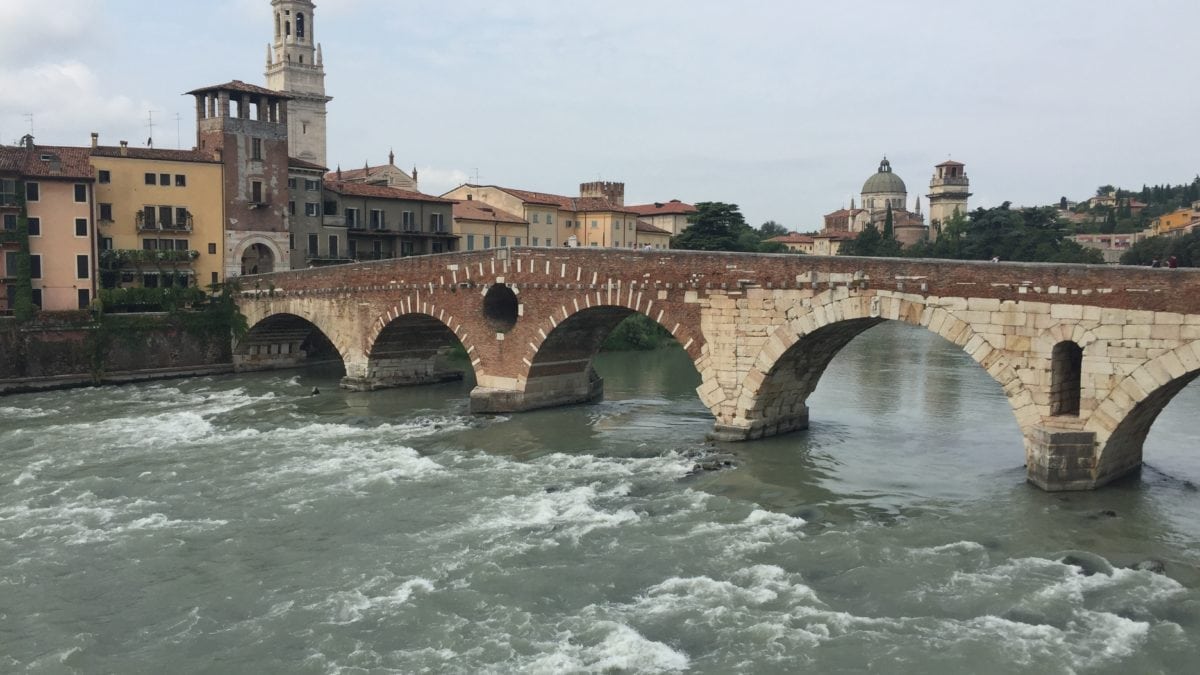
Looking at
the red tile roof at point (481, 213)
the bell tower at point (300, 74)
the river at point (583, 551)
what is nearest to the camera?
the river at point (583, 551)

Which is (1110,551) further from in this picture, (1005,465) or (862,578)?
(1005,465)

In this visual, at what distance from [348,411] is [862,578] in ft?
64.3

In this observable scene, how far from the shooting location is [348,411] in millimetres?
30688

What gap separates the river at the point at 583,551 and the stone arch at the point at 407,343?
5.81m

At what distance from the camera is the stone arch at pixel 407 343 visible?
32.3 meters

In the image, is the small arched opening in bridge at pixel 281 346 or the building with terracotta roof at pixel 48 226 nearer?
the building with terracotta roof at pixel 48 226

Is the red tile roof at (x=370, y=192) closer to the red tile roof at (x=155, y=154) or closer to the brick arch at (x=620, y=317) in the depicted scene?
the red tile roof at (x=155, y=154)

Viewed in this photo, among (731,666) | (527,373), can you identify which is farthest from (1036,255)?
(731,666)

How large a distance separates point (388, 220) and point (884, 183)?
105131 millimetres

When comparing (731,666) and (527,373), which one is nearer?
(731,666)

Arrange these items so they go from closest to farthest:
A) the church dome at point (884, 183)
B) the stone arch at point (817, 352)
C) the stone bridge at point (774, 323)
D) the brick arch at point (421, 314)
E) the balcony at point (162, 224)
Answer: the stone bridge at point (774, 323) → the stone arch at point (817, 352) → the brick arch at point (421, 314) → the balcony at point (162, 224) → the church dome at point (884, 183)

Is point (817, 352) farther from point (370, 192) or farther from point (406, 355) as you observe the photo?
point (370, 192)

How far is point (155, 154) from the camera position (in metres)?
41.8

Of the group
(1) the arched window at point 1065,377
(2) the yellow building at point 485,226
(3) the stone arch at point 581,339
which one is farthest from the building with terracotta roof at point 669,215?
(1) the arched window at point 1065,377
